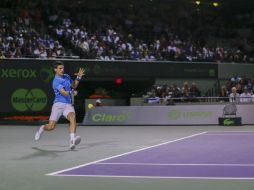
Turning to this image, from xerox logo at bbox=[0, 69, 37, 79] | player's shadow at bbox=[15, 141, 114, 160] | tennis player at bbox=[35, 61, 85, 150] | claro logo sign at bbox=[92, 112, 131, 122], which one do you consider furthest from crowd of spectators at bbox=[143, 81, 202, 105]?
tennis player at bbox=[35, 61, 85, 150]

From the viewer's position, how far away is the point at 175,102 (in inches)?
1133

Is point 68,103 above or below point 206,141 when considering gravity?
above

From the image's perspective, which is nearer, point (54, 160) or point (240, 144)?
point (54, 160)

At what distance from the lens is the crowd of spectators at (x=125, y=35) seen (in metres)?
30.8

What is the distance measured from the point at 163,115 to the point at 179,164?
15865 millimetres

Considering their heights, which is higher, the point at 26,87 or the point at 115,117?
the point at 26,87

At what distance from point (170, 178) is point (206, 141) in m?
7.52

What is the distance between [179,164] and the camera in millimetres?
10125

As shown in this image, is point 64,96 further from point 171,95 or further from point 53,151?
point 171,95

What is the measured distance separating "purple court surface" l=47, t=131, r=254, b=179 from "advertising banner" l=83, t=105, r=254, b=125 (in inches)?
452

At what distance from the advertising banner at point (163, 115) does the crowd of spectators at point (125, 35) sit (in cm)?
565

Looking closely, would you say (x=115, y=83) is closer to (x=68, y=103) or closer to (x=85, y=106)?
(x=85, y=106)

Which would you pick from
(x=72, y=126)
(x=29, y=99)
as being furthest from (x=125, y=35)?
(x=72, y=126)

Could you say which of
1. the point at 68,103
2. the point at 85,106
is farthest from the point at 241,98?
the point at 68,103
